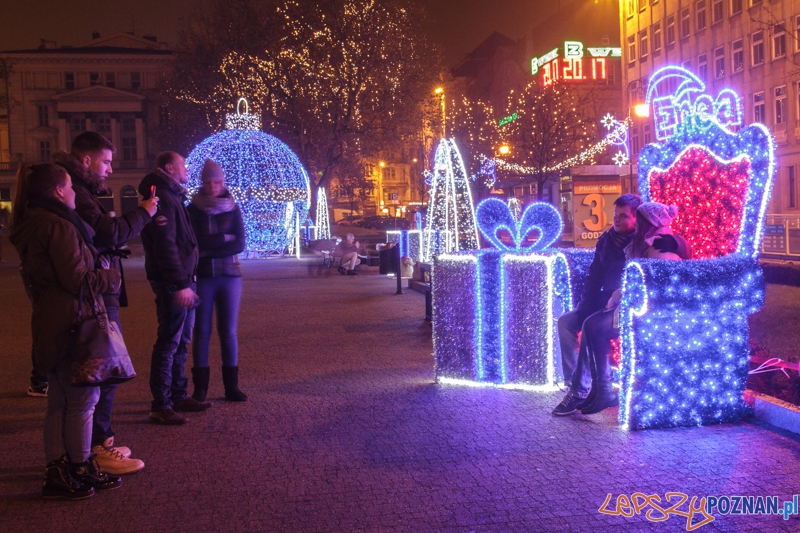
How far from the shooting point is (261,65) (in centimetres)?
2933

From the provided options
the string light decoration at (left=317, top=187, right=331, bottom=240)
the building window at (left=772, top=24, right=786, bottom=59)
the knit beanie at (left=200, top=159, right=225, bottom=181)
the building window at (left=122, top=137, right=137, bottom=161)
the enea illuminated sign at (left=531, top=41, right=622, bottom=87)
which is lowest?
the knit beanie at (left=200, top=159, right=225, bottom=181)

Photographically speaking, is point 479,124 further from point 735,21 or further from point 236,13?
point 236,13

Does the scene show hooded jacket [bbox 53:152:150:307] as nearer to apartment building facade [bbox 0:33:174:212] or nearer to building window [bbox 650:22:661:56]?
building window [bbox 650:22:661:56]

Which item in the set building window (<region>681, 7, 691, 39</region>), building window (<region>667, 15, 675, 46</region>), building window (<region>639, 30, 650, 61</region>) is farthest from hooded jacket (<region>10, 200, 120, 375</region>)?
building window (<region>639, 30, 650, 61</region>)

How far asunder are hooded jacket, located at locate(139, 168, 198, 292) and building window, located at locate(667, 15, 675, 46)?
45.7 m

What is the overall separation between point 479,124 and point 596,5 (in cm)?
1894

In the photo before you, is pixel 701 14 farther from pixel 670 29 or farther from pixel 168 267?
pixel 168 267

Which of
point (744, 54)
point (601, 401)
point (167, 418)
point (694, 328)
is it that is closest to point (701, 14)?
point (744, 54)

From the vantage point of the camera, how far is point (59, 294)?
14.2ft

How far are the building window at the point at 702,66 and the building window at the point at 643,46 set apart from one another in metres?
6.01

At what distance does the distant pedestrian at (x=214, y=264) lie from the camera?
634cm

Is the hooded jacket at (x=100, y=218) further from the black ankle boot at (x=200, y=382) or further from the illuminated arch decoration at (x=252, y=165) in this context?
the illuminated arch decoration at (x=252, y=165)

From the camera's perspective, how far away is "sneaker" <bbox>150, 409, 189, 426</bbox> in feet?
19.2

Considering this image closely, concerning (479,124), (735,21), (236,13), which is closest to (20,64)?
(479,124)
